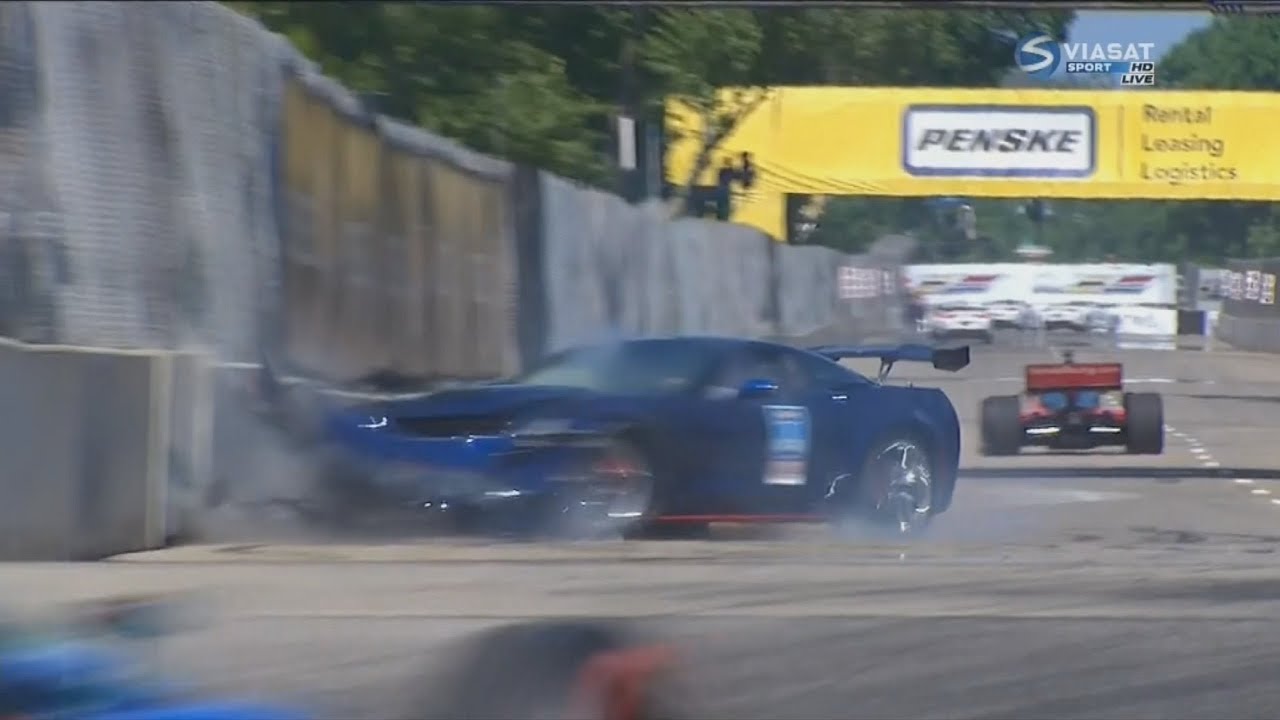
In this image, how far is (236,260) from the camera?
1320 centimetres

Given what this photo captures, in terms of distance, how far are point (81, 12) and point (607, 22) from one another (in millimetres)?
9579

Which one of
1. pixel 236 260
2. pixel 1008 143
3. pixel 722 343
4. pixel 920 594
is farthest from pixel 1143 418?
pixel 236 260

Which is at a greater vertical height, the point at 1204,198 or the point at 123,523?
the point at 1204,198

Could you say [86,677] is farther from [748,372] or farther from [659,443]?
[748,372]

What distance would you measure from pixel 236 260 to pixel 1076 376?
5.03m

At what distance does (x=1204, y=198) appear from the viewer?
42.3ft

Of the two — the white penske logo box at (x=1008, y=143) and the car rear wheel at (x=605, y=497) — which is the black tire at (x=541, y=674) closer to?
the car rear wheel at (x=605, y=497)

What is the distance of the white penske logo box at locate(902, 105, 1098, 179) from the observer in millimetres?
12391

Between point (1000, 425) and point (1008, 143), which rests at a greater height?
point (1008, 143)

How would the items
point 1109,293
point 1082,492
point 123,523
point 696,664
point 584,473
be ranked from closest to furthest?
1. point 696,664
2. point 123,523
3. point 584,473
4. point 1109,293
5. point 1082,492

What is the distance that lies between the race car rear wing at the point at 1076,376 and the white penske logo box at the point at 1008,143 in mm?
1524

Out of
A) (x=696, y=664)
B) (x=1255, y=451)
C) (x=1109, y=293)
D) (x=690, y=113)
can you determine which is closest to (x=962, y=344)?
(x=1109, y=293)

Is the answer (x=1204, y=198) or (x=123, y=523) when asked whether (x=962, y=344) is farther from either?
(x=123, y=523)

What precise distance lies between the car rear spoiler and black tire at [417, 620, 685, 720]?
8348mm
